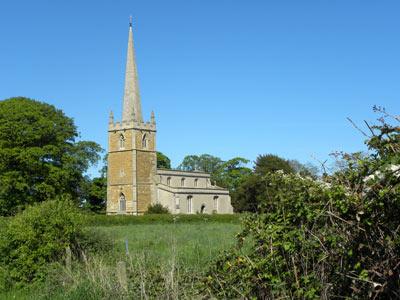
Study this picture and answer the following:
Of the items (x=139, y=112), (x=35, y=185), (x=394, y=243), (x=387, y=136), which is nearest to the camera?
(x=394, y=243)

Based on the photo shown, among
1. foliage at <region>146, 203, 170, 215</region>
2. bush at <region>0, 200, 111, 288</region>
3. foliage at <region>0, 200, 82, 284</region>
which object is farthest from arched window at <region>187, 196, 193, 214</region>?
foliage at <region>0, 200, 82, 284</region>

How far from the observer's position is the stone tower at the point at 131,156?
73438 millimetres

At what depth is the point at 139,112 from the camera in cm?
7681

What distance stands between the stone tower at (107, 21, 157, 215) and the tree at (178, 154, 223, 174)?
3169cm

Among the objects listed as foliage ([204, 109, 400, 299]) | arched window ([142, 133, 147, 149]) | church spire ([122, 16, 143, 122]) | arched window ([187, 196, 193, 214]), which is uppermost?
church spire ([122, 16, 143, 122])

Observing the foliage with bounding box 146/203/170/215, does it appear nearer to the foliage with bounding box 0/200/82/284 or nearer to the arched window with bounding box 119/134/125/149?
the arched window with bounding box 119/134/125/149

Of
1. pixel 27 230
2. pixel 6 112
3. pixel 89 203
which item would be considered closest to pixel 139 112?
pixel 89 203

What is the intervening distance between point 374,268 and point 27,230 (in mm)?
10210

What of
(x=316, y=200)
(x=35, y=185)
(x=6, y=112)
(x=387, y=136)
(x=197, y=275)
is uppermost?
(x=6, y=112)

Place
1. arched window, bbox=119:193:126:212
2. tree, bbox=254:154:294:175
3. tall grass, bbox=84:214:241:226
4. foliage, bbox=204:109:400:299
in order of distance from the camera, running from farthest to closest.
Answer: arched window, bbox=119:193:126:212, tree, bbox=254:154:294:175, tall grass, bbox=84:214:241:226, foliage, bbox=204:109:400:299

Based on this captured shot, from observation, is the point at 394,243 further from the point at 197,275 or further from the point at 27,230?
the point at 27,230

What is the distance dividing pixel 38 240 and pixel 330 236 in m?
9.62

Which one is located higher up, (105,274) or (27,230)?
(27,230)

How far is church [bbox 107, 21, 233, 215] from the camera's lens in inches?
2896
